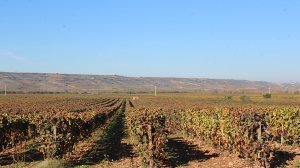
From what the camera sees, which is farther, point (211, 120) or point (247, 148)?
point (211, 120)

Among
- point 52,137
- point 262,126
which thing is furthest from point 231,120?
point 52,137

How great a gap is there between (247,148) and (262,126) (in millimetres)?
872

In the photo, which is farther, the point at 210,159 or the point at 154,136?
the point at 210,159

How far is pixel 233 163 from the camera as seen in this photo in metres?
9.48

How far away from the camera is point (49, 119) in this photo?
9680 mm

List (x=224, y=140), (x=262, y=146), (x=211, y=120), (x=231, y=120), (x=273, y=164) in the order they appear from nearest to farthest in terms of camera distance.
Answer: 1. (x=262, y=146)
2. (x=273, y=164)
3. (x=231, y=120)
4. (x=224, y=140)
5. (x=211, y=120)

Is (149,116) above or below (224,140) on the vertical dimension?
above

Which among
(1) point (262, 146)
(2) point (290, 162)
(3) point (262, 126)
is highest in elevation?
(3) point (262, 126)

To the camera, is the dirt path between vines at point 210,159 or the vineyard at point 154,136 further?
the dirt path between vines at point 210,159

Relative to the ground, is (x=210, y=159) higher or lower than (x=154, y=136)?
lower

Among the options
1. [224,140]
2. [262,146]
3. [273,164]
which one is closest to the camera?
[262,146]

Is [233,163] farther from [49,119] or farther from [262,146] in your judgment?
[49,119]

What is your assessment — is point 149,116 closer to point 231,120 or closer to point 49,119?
point 231,120

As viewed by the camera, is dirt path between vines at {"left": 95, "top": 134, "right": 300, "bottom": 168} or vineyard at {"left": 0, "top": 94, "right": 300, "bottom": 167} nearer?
vineyard at {"left": 0, "top": 94, "right": 300, "bottom": 167}
